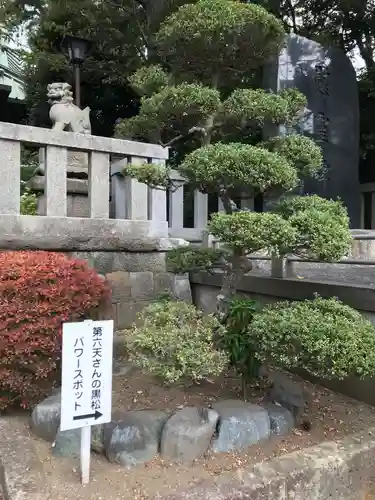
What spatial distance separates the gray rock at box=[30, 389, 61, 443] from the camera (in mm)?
2830

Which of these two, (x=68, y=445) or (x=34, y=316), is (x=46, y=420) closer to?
(x=68, y=445)

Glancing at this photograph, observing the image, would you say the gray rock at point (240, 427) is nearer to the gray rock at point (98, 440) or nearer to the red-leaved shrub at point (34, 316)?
the gray rock at point (98, 440)

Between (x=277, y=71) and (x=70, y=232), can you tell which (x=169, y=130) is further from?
(x=277, y=71)

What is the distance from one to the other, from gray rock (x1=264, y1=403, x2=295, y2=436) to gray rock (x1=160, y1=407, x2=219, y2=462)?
0.45m

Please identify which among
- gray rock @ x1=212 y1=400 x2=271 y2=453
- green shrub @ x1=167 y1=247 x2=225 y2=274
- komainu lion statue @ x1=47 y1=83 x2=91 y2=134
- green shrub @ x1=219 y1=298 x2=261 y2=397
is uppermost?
komainu lion statue @ x1=47 y1=83 x2=91 y2=134

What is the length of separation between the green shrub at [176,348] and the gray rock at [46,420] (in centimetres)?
60

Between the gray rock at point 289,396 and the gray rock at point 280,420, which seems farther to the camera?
the gray rock at point 289,396

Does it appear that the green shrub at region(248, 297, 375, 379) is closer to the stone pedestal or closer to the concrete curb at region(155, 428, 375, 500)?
the concrete curb at region(155, 428, 375, 500)

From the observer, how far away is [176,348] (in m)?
2.91

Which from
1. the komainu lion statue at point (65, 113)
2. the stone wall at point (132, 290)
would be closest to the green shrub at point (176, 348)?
the stone wall at point (132, 290)

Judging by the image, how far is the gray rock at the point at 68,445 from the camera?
266 centimetres

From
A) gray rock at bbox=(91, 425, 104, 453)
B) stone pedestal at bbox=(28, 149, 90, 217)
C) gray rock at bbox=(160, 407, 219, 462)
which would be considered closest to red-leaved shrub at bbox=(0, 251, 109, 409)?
gray rock at bbox=(91, 425, 104, 453)

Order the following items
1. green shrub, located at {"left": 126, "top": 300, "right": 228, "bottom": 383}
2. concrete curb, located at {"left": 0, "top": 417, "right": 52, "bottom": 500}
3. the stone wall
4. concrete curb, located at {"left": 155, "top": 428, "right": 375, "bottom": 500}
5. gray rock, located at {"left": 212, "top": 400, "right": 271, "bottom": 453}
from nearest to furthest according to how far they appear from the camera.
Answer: concrete curb, located at {"left": 0, "top": 417, "right": 52, "bottom": 500} → concrete curb, located at {"left": 155, "top": 428, "right": 375, "bottom": 500} → gray rock, located at {"left": 212, "top": 400, "right": 271, "bottom": 453} → green shrub, located at {"left": 126, "top": 300, "right": 228, "bottom": 383} → the stone wall

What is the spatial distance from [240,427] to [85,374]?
3.52 ft
